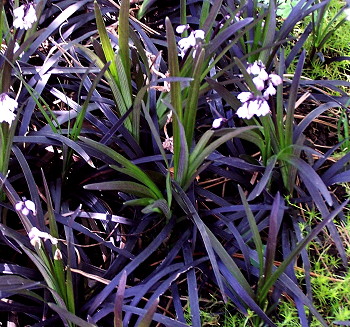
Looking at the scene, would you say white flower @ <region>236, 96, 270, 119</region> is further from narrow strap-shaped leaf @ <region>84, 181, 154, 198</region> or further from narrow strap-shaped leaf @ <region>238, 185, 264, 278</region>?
narrow strap-shaped leaf @ <region>84, 181, 154, 198</region>

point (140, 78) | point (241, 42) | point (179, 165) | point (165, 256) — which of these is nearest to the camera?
point (179, 165)

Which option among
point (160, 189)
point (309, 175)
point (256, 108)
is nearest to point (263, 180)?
point (309, 175)

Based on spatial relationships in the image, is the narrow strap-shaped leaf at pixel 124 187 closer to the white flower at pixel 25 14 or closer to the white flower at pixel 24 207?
the white flower at pixel 24 207

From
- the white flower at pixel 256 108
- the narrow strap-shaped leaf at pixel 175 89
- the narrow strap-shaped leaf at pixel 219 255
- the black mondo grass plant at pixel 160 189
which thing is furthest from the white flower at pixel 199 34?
the narrow strap-shaped leaf at pixel 219 255

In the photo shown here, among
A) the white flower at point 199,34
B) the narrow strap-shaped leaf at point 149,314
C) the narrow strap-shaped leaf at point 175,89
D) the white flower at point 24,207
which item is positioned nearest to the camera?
the narrow strap-shaped leaf at point 149,314

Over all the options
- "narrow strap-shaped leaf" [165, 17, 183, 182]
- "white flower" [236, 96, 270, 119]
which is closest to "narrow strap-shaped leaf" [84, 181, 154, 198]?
"narrow strap-shaped leaf" [165, 17, 183, 182]

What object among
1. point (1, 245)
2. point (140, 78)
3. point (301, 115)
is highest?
point (140, 78)

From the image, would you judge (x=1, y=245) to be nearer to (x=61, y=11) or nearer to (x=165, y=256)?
(x=165, y=256)

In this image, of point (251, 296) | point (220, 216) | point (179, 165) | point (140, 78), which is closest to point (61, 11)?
point (140, 78)
